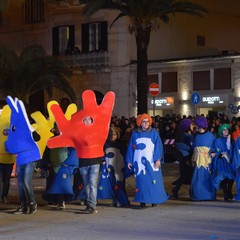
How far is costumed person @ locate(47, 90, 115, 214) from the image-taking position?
1301 centimetres

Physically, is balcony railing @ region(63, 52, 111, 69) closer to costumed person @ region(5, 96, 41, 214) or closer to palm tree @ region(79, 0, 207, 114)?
palm tree @ region(79, 0, 207, 114)

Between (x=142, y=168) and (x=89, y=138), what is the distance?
118 centimetres

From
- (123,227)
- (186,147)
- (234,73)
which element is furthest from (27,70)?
(123,227)

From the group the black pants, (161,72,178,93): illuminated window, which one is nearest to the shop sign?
(161,72,178,93): illuminated window

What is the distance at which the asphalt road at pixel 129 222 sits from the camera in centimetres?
1059

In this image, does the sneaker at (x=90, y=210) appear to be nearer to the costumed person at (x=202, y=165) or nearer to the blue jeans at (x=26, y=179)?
the blue jeans at (x=26, y=179)

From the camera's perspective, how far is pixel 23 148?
13055mm

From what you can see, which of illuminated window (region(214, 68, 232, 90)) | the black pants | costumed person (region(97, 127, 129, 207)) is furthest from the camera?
illuminated window (region(214, 68, 232, 90))

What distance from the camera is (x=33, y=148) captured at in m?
13.1

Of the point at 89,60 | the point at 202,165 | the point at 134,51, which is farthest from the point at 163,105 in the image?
the point at 202,165

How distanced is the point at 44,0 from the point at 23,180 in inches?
1217

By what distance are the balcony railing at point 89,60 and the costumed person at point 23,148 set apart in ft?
87.9

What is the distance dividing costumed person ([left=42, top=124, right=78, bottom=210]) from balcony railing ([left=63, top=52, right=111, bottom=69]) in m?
26.4

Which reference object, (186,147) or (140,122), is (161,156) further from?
(186,147)
